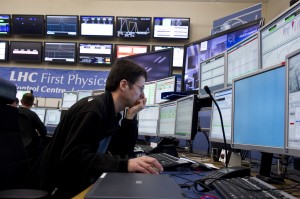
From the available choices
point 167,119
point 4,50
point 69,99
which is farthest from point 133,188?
point 4,50

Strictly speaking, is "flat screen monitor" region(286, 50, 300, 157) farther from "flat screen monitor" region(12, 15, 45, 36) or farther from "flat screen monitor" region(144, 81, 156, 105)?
"flat screen monitor" region(12, 15, 45, 36)

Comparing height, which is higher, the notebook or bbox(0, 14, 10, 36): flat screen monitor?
bbox(0, 14, 10, 36): flat screen monitor

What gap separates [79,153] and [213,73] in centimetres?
132

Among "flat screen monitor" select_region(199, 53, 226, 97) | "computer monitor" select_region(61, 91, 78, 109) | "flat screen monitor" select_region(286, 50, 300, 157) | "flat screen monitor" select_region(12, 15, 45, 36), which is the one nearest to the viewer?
"flat screen monitor" select_region(286, 50, 300, 157)

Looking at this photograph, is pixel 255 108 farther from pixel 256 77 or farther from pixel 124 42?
pixel 124 42

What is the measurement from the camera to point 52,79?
5.50 metres

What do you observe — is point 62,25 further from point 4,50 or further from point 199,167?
point 199,167

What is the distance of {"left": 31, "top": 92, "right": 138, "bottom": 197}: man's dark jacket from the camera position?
1179 mm

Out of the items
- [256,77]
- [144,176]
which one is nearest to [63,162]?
[144,176]

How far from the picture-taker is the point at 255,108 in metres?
1.22

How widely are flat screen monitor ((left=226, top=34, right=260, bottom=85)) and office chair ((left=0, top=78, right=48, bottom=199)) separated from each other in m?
1.25

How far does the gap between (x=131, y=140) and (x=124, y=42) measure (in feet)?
12.1

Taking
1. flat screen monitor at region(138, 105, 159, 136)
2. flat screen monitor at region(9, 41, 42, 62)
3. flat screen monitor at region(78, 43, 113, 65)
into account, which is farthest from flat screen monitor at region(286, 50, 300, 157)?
flat screen monitor at region(9, 41, 42, 62)

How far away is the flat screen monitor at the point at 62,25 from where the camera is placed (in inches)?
210
